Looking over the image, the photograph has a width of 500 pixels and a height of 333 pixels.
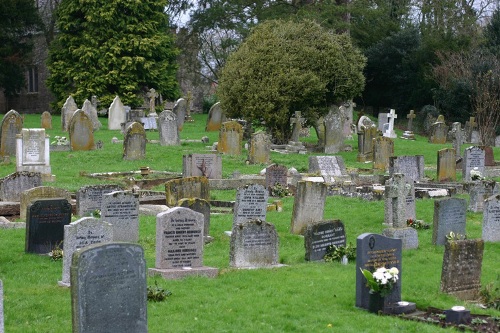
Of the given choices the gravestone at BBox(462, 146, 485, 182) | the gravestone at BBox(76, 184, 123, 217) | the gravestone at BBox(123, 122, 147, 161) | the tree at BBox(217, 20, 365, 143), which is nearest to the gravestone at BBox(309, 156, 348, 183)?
the gravestone at BBox(462, 146, 485, 182)

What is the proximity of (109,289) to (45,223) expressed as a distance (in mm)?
5754

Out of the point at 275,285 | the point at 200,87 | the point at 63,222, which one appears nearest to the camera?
the point at 275,285

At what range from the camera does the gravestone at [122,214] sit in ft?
52.0

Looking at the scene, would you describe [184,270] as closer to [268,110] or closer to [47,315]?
[47,315]

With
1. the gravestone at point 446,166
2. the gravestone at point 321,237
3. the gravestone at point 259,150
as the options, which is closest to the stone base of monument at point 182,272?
the gravestone at point 321,237

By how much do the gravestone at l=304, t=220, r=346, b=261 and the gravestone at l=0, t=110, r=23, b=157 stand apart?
52.3 ft

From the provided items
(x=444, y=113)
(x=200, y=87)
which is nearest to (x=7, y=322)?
(x=444, y=113)

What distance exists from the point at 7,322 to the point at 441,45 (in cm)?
4194

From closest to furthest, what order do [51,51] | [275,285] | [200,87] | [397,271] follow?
[397,271] < [275,285] < [51,51] < [200,87]

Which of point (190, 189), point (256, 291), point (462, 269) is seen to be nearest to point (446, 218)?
point (462, 269)

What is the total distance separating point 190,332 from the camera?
10.5 m

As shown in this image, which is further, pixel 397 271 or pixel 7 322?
pixel 397 271

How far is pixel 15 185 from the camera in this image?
20.1 m

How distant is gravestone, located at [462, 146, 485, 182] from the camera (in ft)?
83.3
